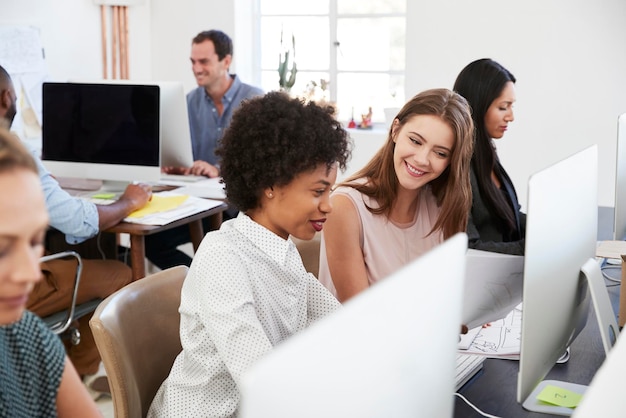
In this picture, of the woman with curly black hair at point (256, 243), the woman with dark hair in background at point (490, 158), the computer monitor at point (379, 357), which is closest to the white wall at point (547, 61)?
the woman with dark hair in background at point (490, 158)

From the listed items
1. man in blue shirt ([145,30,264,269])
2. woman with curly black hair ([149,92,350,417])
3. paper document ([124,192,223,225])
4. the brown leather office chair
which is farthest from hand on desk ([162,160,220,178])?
woman with curly black hair ([149,92,350,417])

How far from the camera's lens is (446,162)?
6.30 ft

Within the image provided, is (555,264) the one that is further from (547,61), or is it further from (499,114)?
(547,61)

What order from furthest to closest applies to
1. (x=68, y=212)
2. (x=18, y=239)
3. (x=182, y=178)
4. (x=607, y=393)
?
1. (x=182, y=178)
2. (x=68, y=212)
3. (x=18, y=239)
4. (x=607, y=393)

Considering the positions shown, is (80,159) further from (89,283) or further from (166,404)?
(166,404)

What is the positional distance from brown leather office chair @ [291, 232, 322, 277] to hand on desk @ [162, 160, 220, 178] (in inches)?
65.0

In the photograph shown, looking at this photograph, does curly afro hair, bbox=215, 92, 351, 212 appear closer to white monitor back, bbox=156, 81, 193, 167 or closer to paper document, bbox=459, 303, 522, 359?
paper document, bbox=459, 303, 522, 359

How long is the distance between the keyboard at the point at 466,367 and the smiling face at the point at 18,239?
89cm

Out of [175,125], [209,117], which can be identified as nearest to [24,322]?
[175,125]

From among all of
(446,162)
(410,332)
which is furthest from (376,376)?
(446,162)

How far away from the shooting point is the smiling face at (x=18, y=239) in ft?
2.75

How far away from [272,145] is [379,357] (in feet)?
2.54

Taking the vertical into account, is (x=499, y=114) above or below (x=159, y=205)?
above

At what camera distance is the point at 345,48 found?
5.07 m
